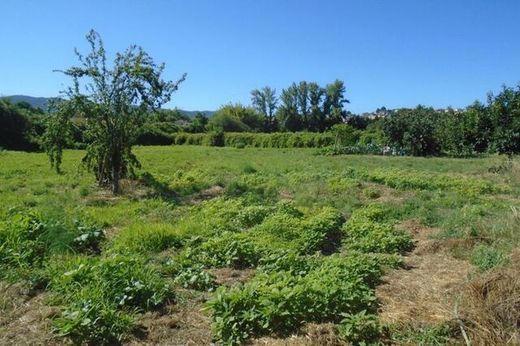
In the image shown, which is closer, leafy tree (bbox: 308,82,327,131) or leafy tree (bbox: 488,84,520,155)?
leafy tree (bbox: 488,84,520,155)

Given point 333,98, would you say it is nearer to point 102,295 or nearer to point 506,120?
point 506,120

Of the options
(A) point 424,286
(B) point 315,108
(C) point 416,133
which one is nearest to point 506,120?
(C) point 416,133

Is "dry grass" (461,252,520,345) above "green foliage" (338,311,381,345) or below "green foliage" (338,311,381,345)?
above

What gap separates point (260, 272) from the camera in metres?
5.68

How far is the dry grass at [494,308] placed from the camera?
3.89 metres

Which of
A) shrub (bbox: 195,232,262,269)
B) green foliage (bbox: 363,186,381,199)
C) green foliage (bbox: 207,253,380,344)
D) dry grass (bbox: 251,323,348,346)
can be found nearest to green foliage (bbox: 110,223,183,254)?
shrub (bbox: 195,232,262,269)

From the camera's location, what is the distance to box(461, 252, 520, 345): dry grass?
3.89 meters

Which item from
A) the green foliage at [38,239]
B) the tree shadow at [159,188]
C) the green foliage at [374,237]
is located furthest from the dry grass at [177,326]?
the tree shadow at [159,188]

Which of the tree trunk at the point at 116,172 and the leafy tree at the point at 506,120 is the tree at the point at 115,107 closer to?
the tree trunk at the point at 116,172

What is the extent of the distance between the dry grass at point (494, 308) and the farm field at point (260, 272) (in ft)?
0.04

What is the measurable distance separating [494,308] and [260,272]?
2.58m

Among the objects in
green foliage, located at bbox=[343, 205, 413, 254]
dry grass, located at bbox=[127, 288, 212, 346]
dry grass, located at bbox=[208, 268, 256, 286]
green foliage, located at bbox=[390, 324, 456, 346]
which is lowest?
dry grass, located at bbox=[127, 288, 212, 346]

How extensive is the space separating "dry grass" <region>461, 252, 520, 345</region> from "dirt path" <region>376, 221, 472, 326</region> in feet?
0.62

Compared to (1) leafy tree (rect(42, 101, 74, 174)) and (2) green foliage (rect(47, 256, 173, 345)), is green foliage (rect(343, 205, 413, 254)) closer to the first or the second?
(2) green foliage (rect(47, 256, 173, 345))
